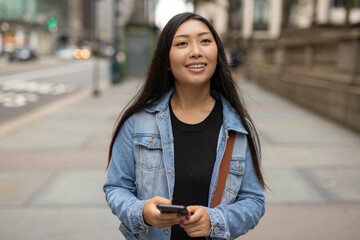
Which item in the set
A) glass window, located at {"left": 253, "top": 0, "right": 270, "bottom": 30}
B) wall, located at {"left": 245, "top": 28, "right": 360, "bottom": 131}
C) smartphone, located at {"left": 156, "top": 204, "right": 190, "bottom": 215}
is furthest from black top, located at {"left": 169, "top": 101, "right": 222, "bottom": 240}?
glass window, located at {"left": 253, "top": 0, "right": 270, "bottom": 30}

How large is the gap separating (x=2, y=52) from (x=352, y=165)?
204ft

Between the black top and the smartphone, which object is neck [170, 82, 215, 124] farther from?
the smartphone

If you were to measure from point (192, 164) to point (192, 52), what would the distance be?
0.50 metres

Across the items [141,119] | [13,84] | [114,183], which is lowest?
[13,84]

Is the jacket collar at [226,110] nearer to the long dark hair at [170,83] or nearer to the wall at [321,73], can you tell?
the long dark hair at [170,83]

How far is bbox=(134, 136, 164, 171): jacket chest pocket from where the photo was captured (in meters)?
2.02

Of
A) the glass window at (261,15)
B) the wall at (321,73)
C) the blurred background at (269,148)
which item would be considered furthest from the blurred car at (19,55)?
the glass window at (261,15)

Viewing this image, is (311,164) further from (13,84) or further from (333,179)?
(13,84)

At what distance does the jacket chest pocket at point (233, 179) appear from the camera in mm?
2008

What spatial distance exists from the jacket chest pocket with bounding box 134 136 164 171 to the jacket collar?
149 millimetres

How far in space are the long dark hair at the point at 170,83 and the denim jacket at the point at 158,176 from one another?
0.09 feet

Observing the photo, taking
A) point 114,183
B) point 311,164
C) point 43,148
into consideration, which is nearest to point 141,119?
point 114,183

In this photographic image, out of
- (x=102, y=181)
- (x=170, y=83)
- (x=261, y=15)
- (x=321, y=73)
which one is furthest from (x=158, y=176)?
(x=261, y=15)

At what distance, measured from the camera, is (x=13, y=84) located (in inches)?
857
